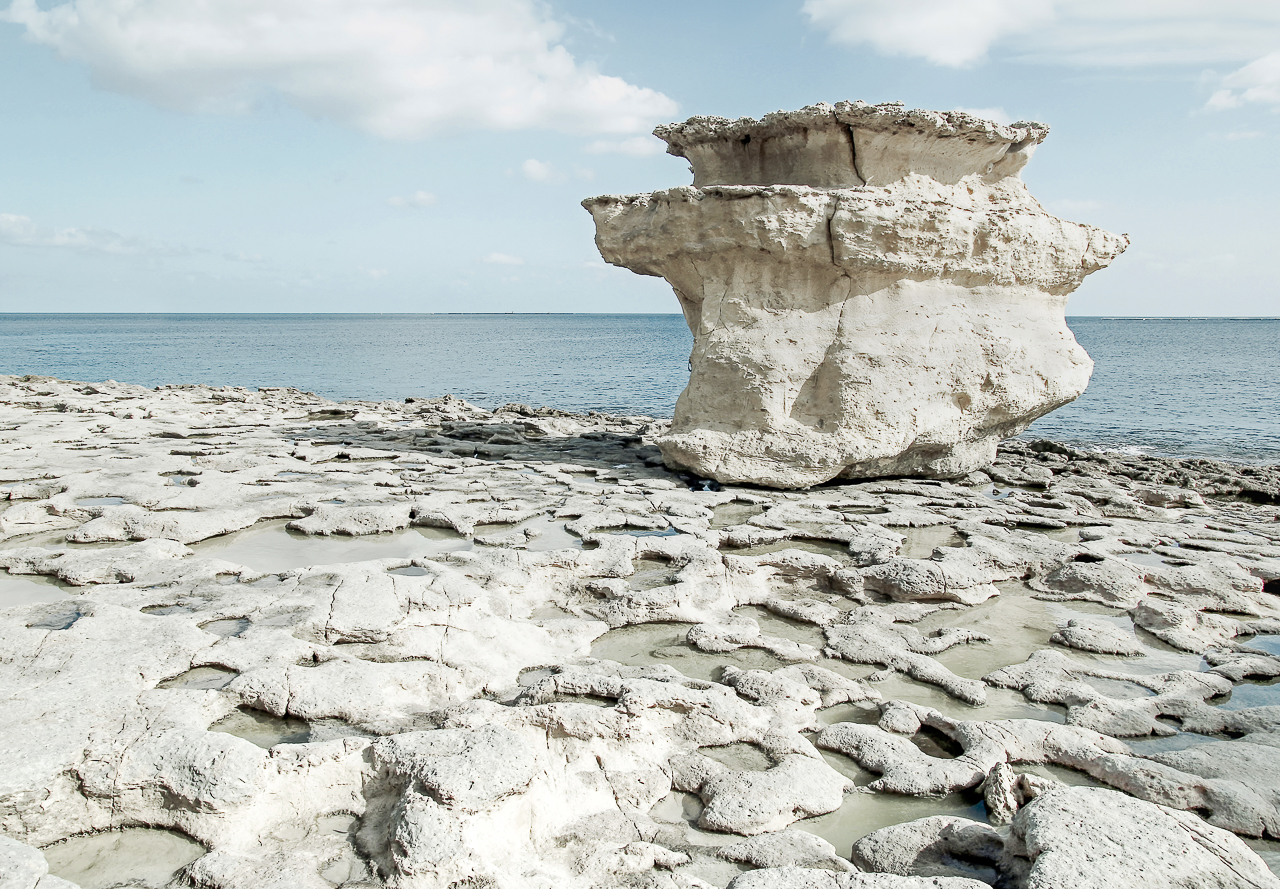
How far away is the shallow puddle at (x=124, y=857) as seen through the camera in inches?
83.8

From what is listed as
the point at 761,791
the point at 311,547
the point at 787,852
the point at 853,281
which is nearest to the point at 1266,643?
the point at 761,791

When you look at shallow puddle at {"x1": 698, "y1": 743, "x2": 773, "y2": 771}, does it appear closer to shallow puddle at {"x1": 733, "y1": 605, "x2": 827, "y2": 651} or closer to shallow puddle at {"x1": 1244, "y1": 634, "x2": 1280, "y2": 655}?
shallow puddle at {"x1": 733, "y1": 605, "x2": 827, "y2": 651}

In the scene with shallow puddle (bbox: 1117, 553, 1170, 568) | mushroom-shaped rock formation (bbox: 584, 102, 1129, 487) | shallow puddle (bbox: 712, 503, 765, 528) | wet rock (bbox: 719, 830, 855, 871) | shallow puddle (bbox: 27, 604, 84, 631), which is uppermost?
mushroom-shaped rock formation (bbox: 584, 102, 1129, 487)

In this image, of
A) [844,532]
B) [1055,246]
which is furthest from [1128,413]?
[844,532]

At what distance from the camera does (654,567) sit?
16.1 feet

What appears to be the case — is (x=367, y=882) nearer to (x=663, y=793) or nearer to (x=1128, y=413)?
(x=663, y=793)

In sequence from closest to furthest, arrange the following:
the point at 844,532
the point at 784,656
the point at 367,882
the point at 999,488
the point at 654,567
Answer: the point at 367,882
the point at 784,656
the point at 654,567
the point at 844,532
the point at 999,488

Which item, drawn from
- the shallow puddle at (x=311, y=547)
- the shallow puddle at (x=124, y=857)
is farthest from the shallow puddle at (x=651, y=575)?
the shallow puddle at (x=124, y=857)

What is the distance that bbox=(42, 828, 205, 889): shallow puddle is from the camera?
6.98 ft

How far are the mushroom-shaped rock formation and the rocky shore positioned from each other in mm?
749

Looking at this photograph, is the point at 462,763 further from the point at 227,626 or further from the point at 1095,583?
the point at 1095,583

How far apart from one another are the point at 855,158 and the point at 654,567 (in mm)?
4391

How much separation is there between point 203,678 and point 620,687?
1.65 metres

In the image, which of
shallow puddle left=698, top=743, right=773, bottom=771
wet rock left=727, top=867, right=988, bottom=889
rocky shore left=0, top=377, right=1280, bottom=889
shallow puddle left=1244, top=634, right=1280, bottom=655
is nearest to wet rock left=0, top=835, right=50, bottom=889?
rocky shore left=0, top=377, right=1280, bottom=889
